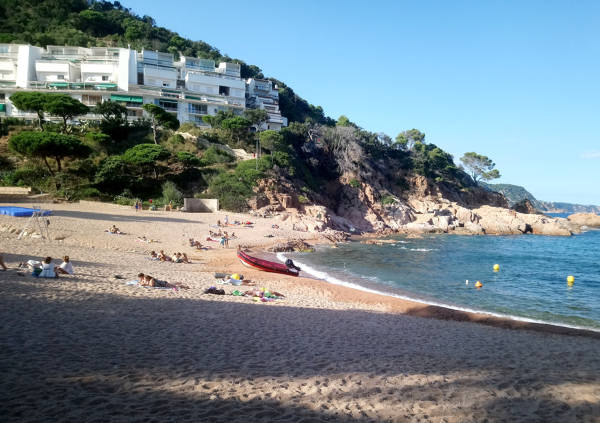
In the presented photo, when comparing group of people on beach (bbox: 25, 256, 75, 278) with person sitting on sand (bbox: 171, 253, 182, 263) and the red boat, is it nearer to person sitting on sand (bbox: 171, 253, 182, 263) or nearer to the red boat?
person sitting on sand (bbox: 171, 253, 182, 263)

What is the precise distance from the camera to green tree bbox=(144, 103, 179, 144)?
138 ft

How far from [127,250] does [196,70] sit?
178 feet

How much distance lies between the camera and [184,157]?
3819 cm

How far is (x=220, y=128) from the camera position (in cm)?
5153

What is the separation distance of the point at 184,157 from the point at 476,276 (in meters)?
30.2

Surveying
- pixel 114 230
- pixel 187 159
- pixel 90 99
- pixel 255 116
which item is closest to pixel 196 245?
pixel 114 230

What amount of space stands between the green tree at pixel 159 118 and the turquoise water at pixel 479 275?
2804 centimetres

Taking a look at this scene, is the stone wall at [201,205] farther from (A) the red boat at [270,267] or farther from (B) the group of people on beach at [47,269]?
(B) the group of people on beach at [47,269]

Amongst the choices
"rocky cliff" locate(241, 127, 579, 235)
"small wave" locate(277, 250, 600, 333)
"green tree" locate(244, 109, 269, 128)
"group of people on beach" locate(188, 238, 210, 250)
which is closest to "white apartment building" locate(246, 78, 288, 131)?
"green tree" locate(244, 109, 269, 128)

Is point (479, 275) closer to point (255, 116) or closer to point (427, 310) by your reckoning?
point (427, 310)

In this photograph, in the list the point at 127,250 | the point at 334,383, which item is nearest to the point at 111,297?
the point at 334,383

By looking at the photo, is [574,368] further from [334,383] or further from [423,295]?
[423,295]

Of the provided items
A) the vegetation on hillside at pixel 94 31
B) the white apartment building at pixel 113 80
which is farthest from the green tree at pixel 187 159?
the vegetation on hillside at pixel 94 31

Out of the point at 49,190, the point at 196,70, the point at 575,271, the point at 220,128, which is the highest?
the point at 196,70
